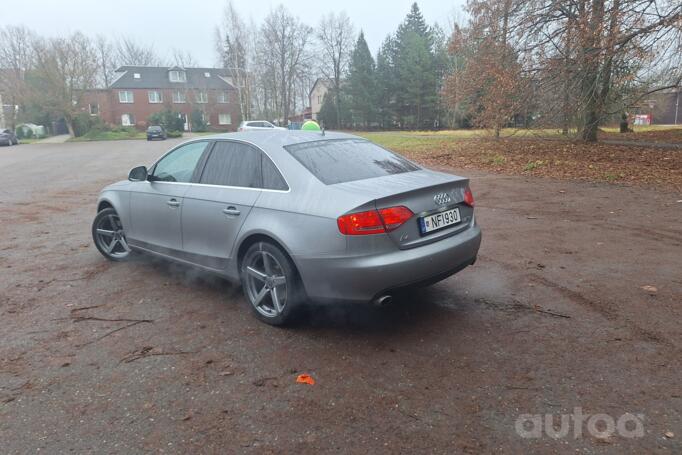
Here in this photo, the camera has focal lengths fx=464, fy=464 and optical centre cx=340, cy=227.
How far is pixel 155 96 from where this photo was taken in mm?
61719

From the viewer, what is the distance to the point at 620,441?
7.57ft

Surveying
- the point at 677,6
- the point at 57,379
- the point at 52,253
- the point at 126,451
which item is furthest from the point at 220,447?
the point at 677,6

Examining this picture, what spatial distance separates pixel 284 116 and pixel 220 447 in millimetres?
62649

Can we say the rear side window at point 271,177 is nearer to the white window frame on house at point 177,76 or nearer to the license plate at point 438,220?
the license plate at point 438,220

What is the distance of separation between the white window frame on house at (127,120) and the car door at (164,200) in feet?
206

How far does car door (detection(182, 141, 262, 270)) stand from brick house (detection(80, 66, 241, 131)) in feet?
190

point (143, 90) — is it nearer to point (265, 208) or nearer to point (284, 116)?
point (284, 116)

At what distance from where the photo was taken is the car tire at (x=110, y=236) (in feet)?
17.8

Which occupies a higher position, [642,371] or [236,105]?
[236,105]

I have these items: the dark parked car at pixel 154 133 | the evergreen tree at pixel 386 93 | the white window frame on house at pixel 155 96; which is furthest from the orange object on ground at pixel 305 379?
the white window frame on house at pixel 155 96

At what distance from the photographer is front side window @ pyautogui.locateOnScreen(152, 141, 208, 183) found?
14.7ft

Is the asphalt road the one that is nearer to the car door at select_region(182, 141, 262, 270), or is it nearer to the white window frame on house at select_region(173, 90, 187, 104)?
the car door at select_region(182, 141, 262, 270)

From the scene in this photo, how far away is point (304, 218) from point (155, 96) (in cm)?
6564

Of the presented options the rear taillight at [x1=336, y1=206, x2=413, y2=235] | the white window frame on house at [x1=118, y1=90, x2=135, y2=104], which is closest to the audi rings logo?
the rear taillight at [x1=336, y1=206, x2=413, y2=235]
